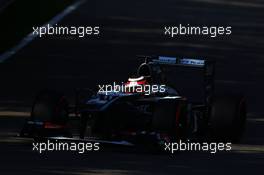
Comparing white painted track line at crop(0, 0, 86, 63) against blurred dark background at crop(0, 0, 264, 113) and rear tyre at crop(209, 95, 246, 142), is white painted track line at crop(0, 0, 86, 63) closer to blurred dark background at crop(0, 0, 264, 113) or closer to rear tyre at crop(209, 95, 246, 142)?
blurred dark background at crop(0, 0, 264, 113)

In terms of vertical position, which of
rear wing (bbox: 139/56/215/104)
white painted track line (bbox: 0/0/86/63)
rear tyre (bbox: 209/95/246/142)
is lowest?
rear tyre (bbox: 209/95/246/142)

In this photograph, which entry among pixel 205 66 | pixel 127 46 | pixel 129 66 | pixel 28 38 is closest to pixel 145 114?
pixel 205 66

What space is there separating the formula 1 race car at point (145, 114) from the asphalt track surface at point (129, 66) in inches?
10.1

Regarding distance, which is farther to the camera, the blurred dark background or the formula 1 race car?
the blurred dark background

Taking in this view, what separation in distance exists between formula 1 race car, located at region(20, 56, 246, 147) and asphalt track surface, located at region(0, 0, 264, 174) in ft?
0.84

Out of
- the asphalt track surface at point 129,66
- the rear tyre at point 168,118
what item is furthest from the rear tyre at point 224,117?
the rear tyre at point 168,118

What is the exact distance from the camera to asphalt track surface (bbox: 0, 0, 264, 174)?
12.9 m

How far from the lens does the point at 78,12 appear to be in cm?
2978

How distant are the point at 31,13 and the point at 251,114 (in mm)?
11875

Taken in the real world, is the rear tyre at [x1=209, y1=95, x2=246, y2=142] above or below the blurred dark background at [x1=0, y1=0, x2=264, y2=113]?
below

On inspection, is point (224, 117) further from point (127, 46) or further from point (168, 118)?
point (127, 46)

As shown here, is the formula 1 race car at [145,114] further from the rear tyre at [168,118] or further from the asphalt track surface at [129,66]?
the asphalt track surface at [129,66]

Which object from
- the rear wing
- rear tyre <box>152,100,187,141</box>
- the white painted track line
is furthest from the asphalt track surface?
the rear wing

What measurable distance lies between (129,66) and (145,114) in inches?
329
